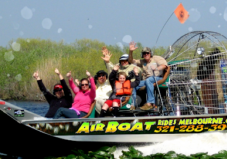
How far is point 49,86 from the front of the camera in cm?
2395

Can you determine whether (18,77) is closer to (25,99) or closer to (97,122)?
(25,99)

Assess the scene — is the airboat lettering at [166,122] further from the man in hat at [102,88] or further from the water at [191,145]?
the man in hat at [102,88]

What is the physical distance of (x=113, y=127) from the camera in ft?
21.2

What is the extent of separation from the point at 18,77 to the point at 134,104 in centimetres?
2441

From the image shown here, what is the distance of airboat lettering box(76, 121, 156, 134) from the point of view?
6355mm

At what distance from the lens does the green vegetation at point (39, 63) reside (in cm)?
2789

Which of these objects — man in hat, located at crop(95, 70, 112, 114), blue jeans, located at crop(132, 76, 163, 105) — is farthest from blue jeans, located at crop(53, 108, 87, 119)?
blue jeans, located at crop(132, 76, 163, 105)

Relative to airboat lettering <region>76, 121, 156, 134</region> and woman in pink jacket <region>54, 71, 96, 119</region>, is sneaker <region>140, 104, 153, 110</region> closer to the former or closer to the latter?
airboat lettering <region>76, 121, 156, 134</region>

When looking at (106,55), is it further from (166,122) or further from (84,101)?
(166,122)

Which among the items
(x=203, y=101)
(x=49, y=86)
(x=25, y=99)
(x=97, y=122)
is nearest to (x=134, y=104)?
(x=97, y=122)

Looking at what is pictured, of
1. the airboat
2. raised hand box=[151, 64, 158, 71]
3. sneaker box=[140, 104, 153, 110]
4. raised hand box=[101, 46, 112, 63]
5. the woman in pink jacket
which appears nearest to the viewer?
the airboat

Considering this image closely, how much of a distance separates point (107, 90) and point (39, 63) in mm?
23746

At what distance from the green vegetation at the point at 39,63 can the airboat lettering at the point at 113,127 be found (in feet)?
62.2

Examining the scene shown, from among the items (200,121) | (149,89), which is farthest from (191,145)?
(149,89)
